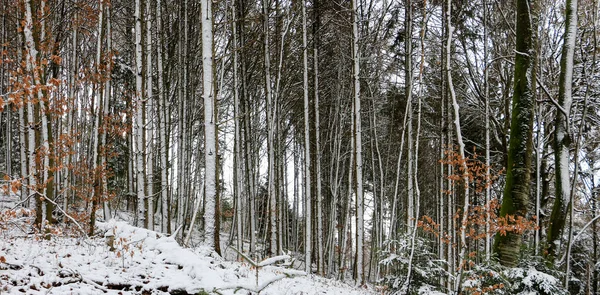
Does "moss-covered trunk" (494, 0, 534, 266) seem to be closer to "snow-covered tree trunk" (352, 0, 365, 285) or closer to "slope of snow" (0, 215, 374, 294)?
"slope of snow" (0, 215, 374, 294)

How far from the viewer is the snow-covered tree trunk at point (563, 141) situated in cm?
617

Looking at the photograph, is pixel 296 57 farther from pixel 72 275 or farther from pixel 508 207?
pixel 72 275

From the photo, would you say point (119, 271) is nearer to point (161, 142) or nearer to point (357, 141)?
point (357, 141)

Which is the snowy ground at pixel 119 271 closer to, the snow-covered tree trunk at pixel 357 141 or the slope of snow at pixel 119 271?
the slope of snow at pixel 119 271

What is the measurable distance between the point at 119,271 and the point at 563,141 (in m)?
8.06

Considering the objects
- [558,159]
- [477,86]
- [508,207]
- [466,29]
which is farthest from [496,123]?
[508,207]

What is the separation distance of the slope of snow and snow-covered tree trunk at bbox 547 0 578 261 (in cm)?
493

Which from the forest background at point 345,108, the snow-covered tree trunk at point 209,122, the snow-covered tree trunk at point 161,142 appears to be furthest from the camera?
the snow-covered tree trunk at point 161,142

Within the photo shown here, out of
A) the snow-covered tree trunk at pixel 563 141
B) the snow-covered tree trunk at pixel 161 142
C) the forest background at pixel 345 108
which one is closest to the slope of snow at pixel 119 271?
the forest background at pixel 345 108

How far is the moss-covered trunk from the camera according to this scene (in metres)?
5.80

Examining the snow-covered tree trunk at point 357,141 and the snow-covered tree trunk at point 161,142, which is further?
the snow-covered tree trunk at point 161,142

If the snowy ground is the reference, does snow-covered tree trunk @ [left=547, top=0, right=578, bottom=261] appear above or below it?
above

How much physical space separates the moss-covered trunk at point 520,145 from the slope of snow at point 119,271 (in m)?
3.73

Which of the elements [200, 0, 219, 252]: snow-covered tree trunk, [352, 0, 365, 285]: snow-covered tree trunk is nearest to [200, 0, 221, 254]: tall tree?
[200, 0, 219, 252]: snow-covered tree trunk
